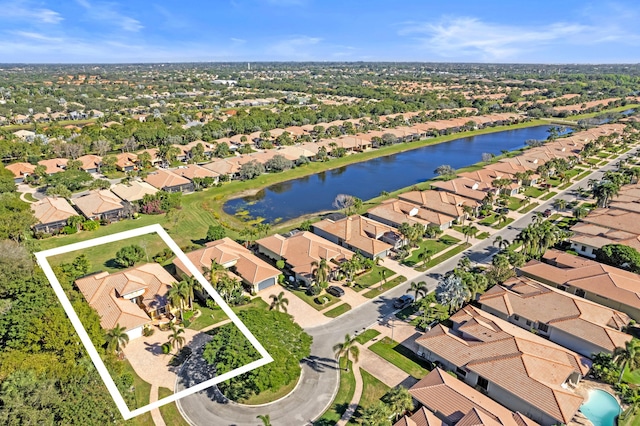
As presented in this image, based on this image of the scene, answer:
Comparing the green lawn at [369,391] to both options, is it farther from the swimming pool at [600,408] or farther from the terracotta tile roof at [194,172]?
the terracotta tile roof at [194,172]

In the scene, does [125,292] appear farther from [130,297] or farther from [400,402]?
[400,402]

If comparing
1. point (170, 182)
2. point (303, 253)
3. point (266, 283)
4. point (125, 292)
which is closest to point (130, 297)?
point (125, 292)

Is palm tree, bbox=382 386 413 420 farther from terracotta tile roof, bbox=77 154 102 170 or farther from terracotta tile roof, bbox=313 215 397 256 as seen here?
terracotta tile roof, bbox=77 154 102 170

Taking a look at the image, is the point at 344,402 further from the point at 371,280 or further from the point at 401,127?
the point at 401,127

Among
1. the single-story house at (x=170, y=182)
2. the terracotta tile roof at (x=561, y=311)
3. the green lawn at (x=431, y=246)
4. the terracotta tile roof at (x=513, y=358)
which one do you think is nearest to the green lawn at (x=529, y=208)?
the green lawn at (x=431, y=246)

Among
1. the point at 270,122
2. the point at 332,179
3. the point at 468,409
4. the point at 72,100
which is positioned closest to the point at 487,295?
the point at 468,409

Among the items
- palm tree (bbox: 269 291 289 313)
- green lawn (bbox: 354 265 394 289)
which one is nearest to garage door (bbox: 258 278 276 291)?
palm tree (bbox: 269 291 289 313)

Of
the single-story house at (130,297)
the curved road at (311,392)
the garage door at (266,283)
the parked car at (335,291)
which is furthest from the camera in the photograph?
the garage door at (266,283)
